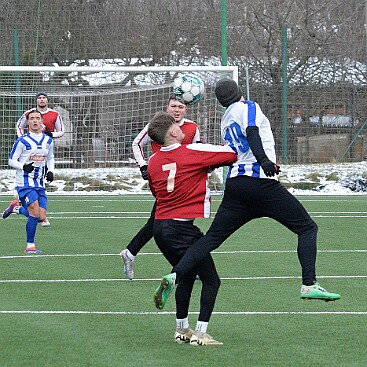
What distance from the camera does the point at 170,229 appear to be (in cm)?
608

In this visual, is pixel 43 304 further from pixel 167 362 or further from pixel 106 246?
pixel 106 246

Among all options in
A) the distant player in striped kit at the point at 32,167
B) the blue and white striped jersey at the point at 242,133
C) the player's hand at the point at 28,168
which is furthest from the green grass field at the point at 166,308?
the blue and white striped jersey at the point at 242,133

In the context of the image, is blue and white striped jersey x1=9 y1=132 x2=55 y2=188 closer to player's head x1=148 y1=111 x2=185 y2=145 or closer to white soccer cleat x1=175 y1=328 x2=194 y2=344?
player's head x1=148 y1=111 x2=185 y2=145

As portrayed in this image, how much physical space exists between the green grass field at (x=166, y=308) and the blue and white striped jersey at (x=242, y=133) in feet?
3.51

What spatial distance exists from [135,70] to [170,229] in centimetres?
1253

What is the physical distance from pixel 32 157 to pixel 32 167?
1.16 feet

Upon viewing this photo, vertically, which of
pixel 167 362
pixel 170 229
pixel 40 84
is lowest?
pixel 167 362

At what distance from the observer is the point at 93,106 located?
20.4 m

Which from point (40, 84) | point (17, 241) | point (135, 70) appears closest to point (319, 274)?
point (17, 241)

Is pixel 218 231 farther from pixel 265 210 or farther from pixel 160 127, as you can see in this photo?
pixel 160 127

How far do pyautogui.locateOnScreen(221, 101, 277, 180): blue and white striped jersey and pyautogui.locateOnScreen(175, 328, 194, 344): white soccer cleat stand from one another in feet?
3.73

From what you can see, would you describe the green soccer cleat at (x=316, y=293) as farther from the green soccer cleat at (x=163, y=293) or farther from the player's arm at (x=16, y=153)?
the player's arm at (x=16, y=153)

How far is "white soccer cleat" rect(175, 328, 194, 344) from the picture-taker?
6.07 m

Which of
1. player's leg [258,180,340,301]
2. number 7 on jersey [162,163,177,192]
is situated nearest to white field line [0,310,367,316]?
player's leg [258,180,340,301]
